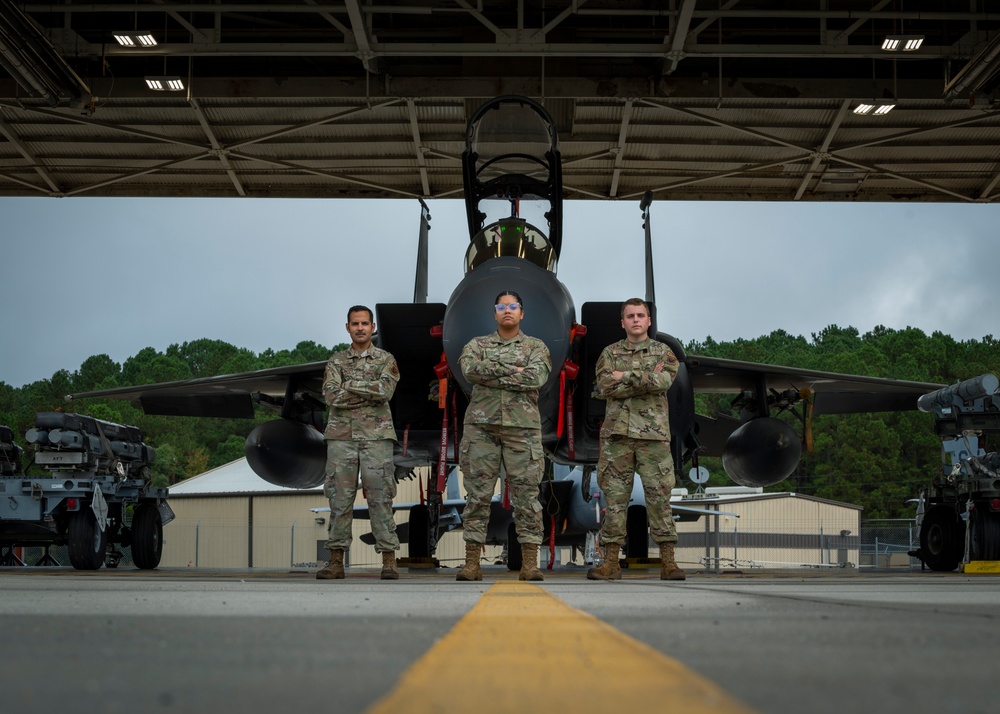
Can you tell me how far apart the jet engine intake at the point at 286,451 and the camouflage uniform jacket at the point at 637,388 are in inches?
214

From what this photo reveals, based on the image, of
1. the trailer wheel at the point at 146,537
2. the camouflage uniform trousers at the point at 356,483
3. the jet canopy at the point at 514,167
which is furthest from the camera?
the trailer wheel at the point at 146,537

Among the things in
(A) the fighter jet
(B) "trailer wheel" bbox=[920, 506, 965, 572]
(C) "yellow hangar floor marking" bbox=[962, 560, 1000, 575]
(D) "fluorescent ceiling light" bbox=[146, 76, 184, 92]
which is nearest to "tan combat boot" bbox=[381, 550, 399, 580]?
(A) the fighter jet

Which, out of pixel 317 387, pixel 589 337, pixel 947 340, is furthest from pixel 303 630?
pixel 947 340

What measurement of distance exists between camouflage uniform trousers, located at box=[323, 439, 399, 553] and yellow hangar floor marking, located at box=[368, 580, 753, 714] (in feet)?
16.8

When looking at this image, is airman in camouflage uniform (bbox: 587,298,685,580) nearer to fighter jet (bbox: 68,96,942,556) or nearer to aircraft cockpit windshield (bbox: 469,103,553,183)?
fighter jet (bbox: 68,96,942,556)

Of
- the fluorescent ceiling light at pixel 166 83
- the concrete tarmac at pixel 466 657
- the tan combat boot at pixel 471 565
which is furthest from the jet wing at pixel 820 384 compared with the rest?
the concrete tarmac at pixel 466 657

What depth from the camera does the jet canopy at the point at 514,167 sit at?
9367 mm

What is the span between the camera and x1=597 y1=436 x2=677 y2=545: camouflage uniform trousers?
738 cm

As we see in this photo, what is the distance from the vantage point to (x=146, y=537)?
12.9m

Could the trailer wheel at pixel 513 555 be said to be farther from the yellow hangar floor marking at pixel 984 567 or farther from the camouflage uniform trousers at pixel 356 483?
the yellow hangar floor marking at pixel 984 567

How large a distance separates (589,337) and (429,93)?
5.73 m

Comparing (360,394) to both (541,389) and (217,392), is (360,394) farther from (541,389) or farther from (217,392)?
(217,392)

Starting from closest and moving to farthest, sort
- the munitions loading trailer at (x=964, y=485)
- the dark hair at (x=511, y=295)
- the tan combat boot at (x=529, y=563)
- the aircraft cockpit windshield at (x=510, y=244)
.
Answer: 1. the tan combat boot at (x=529, y=563)
2. the dark hair at (x=511, y=295)
3. the aircraft cockpit windshield at (x=510, y=244)
4. the munitions loading trailer at (x=964, y=485)

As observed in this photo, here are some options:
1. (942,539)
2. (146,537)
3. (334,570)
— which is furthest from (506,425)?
(146,537)
